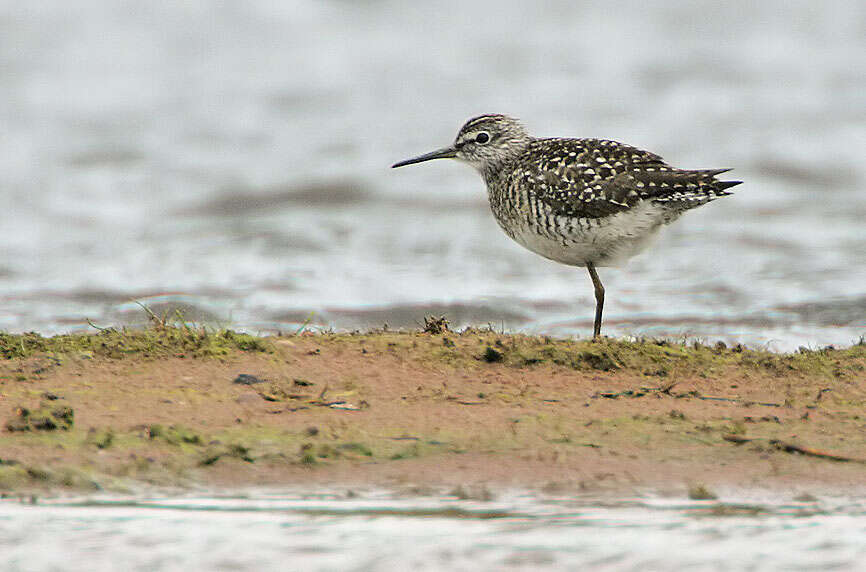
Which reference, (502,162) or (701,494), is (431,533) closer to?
(701,494)

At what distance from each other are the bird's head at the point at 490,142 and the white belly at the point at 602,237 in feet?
3.42

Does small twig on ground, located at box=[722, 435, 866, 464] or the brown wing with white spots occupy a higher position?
the brown wing with white spots

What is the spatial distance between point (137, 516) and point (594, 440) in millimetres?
2125

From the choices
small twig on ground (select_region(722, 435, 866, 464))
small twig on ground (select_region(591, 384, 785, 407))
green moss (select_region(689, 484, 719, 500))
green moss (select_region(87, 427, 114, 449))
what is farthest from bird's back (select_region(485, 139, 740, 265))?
green moss (select_region(87, 427, 114, 449))

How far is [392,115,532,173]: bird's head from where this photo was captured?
31.5ft

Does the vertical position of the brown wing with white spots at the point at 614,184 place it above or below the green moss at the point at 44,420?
above

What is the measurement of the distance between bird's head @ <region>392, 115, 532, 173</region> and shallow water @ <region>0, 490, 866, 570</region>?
509cm

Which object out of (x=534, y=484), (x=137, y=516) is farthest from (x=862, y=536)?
(x=137, y=516)

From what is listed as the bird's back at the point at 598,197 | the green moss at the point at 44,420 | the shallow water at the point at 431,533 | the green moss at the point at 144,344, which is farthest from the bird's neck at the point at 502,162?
the shallow water at the point at 431,533

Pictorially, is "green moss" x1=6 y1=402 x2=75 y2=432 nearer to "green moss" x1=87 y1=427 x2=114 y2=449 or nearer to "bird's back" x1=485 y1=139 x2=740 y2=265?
"green moss" x1=87 y1=427 x2=114 y2=449

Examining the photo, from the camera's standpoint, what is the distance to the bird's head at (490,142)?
31.5 ft

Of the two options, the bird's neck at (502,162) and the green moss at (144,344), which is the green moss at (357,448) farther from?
the bird's neck at (502,162)

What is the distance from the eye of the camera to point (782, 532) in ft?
14.5

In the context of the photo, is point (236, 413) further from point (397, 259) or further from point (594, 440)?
point (397, 259)
